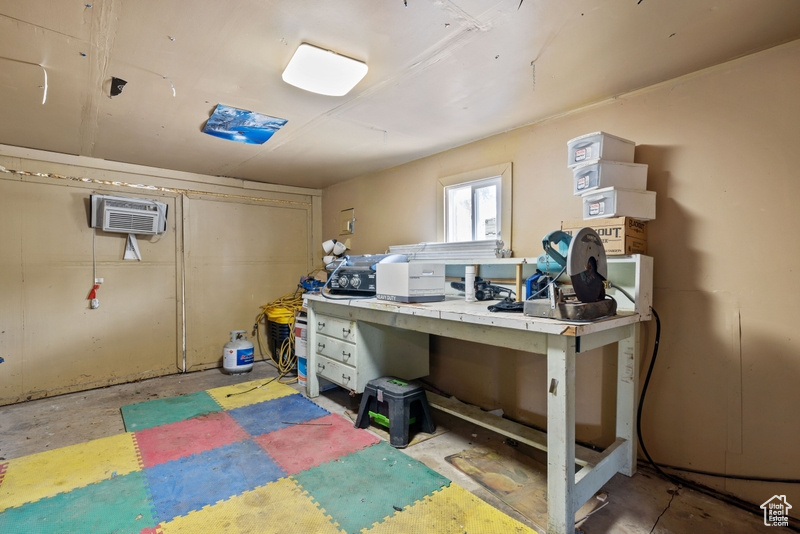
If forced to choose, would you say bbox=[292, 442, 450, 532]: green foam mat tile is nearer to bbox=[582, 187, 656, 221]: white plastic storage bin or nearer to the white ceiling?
bbox=[582, 187, 656, 221]: white plastic storage bin

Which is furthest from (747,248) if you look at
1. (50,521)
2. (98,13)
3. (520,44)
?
(50,521)

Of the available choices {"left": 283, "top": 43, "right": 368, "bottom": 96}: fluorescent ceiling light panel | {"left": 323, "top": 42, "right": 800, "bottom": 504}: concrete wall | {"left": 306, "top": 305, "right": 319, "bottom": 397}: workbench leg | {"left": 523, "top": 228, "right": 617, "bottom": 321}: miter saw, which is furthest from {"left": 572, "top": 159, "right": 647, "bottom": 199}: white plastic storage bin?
{"left": 306, "top": 305, "right": 319, "bottom": 397}: workbench leg

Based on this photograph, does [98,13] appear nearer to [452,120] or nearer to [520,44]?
[520,44]

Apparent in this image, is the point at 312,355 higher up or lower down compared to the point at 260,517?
higher up

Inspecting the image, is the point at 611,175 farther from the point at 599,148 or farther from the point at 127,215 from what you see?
the point at 127,215

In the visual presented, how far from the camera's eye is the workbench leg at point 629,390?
6.60 ft

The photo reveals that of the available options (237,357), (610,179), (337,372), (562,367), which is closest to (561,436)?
(562,367)

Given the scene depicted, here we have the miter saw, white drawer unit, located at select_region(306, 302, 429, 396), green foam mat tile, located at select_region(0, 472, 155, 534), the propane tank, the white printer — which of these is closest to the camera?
the miter saw

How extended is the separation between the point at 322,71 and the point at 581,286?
1.65m

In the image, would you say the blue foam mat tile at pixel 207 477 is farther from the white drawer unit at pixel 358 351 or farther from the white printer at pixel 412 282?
the white printer at pixel 412 282

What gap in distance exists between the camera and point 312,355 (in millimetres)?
3244

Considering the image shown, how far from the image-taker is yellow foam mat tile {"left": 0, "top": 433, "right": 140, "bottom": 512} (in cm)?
193

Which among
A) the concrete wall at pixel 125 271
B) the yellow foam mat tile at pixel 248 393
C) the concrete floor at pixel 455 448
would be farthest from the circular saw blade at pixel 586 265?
the concrete wall at pixel 125 271

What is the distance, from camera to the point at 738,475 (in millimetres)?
1808
